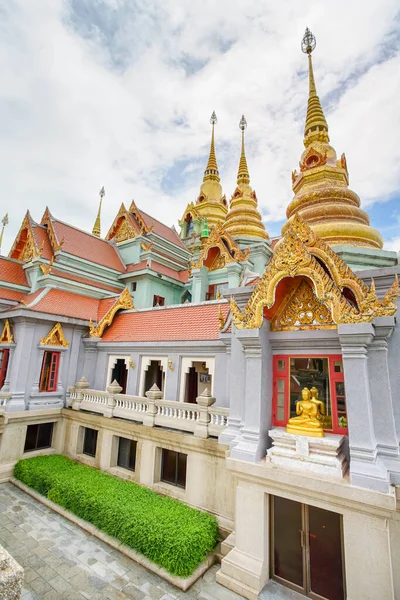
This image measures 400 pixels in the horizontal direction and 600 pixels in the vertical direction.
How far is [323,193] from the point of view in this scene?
957 centimetres

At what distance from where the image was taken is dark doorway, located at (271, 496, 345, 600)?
5.56 m

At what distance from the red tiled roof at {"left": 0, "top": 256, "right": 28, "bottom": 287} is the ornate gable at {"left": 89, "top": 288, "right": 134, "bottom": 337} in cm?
548

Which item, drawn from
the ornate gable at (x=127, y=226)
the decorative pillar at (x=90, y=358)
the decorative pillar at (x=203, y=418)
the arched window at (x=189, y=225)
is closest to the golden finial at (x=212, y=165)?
the arched window at (x=189, y=225)

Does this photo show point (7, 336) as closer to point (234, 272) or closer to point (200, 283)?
point (200, 283)

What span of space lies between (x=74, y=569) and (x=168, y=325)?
7.88 metres

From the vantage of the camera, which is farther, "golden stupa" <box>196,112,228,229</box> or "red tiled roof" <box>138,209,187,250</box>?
"golden stupa" <box>196,112,228,229</box>

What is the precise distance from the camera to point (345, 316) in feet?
17.9

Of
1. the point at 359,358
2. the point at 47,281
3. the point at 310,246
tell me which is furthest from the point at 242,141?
the point at 359,358

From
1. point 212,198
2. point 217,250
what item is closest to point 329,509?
point 217,250

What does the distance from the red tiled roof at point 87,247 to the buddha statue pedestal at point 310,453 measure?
52.1ft

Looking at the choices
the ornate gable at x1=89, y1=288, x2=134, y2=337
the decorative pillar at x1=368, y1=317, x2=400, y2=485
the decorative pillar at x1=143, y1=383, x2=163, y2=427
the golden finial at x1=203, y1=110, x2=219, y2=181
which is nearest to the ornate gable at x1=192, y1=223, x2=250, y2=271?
the ornate gable at x1=89, y1=288, x2=134, y2=337

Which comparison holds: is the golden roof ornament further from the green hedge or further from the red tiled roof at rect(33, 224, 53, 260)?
the green hedge

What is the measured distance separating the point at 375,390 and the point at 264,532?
357 cm

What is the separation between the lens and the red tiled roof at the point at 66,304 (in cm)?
1369
